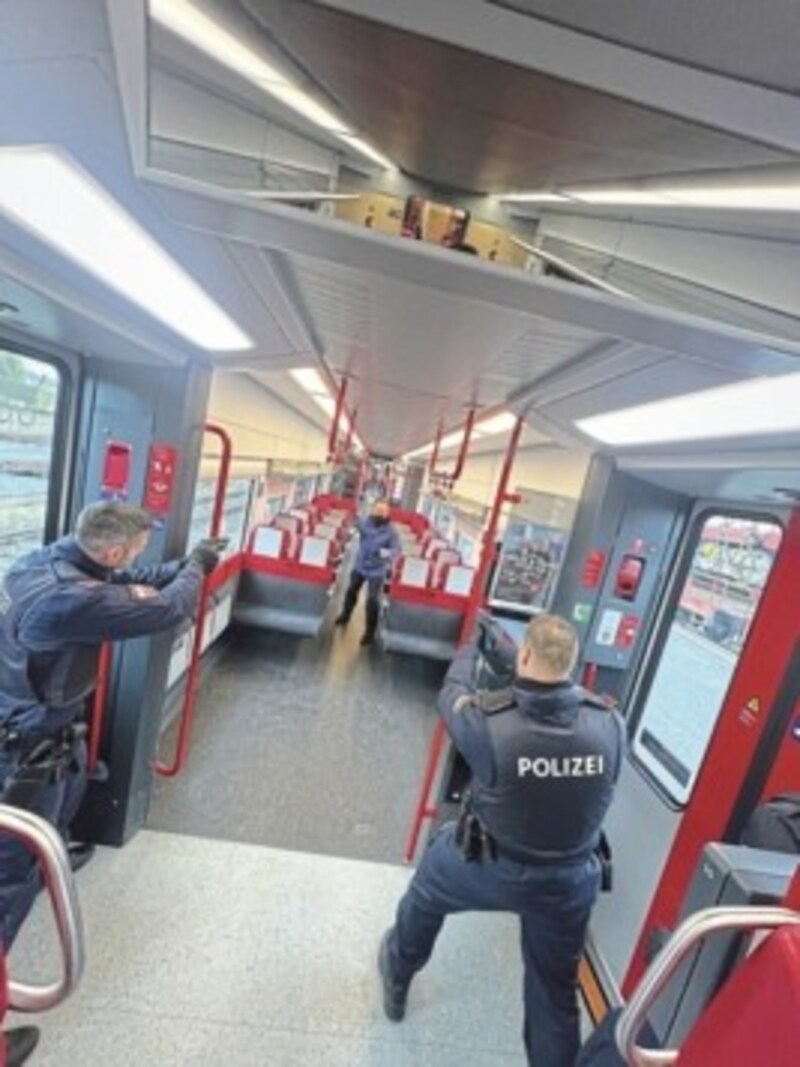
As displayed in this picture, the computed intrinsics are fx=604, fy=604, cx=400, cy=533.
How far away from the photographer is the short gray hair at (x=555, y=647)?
204 cm

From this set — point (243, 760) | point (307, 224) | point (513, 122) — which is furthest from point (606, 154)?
point (243, 760)

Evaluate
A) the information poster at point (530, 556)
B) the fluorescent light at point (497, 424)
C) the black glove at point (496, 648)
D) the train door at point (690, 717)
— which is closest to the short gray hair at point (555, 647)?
the black glove at point (496, 648)

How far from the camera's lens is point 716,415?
1.87 metres

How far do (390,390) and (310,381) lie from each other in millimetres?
1066

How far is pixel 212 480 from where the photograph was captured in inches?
202

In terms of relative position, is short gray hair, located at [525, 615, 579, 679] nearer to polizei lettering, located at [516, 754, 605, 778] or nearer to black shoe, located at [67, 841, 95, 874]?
polizei lettering, located at [516, 754, 605, 778]

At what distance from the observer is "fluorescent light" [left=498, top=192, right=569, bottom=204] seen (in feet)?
→ 4.10

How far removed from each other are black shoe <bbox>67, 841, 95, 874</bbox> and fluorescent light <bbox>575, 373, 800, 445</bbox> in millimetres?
3210

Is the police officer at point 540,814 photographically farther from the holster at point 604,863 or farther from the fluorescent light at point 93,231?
the fluorescent light at point 93,231

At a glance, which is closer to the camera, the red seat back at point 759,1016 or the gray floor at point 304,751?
the red seat back at point 759,1016

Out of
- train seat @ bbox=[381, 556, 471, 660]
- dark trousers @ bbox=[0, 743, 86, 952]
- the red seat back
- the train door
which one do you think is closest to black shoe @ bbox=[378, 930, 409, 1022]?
the train door

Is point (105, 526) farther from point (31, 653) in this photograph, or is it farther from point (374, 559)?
point (374, 559)

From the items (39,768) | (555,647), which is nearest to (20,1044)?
(39,768)

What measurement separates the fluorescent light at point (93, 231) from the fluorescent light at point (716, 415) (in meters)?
1.46
